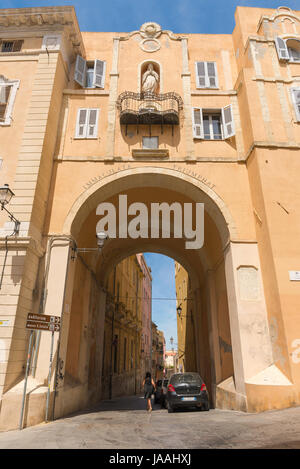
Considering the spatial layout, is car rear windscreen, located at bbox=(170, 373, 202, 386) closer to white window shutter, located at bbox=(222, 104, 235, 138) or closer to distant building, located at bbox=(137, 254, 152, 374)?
white window shutter, located at bbox=(222, 104, 235, 138)

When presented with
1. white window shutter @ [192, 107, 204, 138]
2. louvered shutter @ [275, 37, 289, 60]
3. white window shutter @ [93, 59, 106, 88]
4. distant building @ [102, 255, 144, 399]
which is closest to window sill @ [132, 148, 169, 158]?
white window shutter @ [192, 107, 204, 138]

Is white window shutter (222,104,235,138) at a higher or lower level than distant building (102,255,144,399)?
higher

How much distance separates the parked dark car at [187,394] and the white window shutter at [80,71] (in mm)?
13809

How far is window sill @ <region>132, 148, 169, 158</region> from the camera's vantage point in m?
12.4

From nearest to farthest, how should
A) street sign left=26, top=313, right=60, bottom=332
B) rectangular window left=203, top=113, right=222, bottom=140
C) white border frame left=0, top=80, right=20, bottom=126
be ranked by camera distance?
1. street sign left=26, top=313, right=60, bottom=332
2. white border frame left=0, top=80, right=20, bottom=126
3. rectangular window left=203, top=113, right=222, bottom=140

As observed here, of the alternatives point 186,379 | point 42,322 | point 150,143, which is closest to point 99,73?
point 150,143

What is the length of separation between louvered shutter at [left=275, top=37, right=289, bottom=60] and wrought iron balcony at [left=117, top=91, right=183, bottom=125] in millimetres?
4819

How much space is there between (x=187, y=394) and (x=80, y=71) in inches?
592

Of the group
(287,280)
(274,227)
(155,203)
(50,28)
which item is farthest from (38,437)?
(50,28)

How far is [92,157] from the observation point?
1243 cm

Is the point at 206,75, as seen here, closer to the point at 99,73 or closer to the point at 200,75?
the point at 200,75

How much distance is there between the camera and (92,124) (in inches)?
521

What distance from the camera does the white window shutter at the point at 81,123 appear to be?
1303 centimetres
